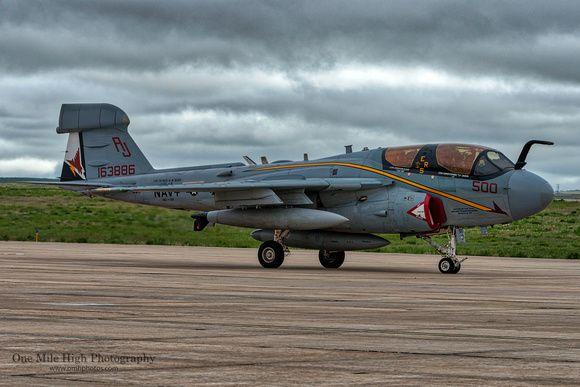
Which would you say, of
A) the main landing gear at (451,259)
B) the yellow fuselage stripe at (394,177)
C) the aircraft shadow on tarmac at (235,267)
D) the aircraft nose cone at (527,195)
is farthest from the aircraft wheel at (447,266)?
the aircraft nose cone at (527,195)

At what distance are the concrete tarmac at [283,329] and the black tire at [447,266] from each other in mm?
2448

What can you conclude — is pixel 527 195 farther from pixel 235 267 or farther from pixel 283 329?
pixel 283 329

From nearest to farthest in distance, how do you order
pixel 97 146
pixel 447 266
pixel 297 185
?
pixel 447 266, pixel 297 185, pixel 97 146

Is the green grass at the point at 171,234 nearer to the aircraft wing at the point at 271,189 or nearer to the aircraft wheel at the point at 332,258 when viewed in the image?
the aircraft wheel at the point at 332,258

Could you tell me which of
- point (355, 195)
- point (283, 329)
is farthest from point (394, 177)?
point (283, 329)

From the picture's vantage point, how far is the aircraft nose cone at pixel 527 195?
24.8 m

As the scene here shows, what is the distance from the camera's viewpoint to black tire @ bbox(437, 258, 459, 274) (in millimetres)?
25312

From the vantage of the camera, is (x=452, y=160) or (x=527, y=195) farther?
(x=452, y=160)

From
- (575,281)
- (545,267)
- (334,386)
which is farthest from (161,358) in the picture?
(545,267)

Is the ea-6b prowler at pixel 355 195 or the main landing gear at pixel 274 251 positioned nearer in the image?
the ea-6b prowler at pixel 355 195

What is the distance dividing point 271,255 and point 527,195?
663 centimetres

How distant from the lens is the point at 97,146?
106 feet

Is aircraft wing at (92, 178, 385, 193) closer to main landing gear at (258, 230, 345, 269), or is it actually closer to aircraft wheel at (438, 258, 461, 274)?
main landing gear at (258, 230, 345, 269)

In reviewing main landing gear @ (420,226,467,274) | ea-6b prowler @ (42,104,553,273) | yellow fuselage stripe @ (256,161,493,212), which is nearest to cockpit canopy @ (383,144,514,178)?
ea-6b prowler @ (42,104,553,273)
